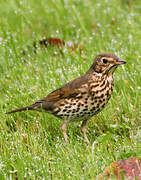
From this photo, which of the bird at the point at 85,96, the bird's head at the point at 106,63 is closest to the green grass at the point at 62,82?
the bird at the point at 85,96

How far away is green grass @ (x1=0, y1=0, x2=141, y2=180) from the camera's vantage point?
14.4ft

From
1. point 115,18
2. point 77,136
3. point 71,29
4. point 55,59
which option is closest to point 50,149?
point 77,136

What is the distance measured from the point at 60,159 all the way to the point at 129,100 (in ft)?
5.11

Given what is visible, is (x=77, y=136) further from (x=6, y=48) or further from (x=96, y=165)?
(x=6, y=48)

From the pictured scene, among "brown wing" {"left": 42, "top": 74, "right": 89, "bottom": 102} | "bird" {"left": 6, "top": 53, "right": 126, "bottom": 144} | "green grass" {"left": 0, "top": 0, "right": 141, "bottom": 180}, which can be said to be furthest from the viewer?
"brown wing" {"left": 42, "top": 74, "right": 89, "bottom": 102}

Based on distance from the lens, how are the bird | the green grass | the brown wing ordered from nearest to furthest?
the green grass → the bird → the brown wing

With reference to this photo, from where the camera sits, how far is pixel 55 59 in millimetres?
7027

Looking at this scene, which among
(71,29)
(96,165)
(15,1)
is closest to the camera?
(96,165)

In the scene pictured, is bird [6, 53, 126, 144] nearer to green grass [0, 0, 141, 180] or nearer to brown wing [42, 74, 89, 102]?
brown wing [42, 74, 89, 102]

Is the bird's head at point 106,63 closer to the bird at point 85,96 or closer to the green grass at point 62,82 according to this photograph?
the bird at point 85,96

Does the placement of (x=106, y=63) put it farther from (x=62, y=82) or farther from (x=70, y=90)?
(x=62, y=82)

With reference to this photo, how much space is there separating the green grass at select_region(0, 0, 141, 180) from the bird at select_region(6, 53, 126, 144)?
0.18 meters

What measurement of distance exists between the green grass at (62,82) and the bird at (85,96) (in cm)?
18

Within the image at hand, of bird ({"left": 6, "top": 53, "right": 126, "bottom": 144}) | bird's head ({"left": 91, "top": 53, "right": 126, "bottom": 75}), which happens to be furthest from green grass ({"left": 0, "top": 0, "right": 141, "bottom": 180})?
bird's head ({"left": 91, "top": 53, "right": 126, "bottom": 75})
